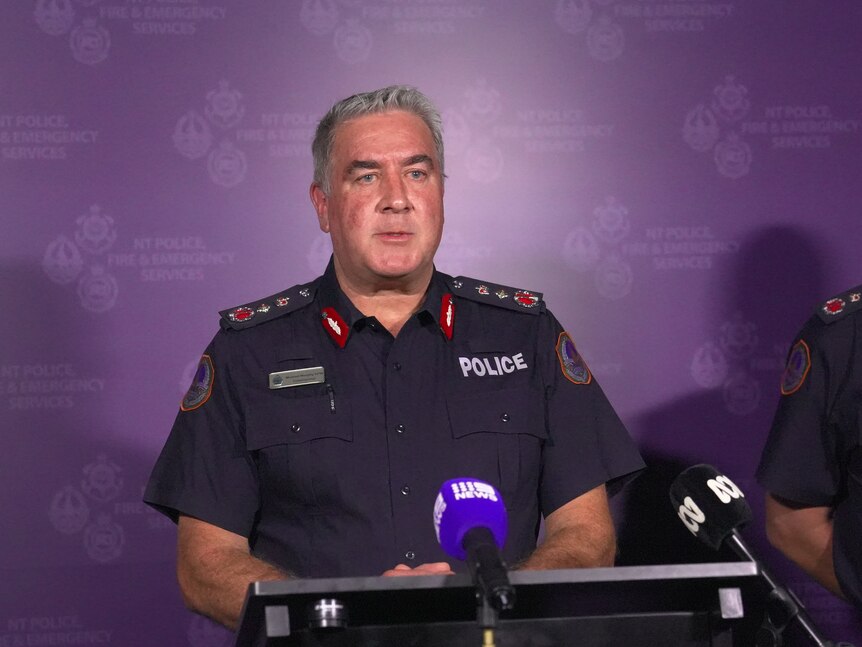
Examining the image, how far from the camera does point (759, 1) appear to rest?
340cm

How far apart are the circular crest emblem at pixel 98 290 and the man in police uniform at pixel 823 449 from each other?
1.75m

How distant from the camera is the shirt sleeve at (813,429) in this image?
7.87 ft

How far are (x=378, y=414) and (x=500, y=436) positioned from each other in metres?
0.24

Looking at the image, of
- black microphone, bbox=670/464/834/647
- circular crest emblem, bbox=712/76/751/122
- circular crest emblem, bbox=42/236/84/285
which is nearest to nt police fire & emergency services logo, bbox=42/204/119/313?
circular crest emblem, bbox=42/236/84/285

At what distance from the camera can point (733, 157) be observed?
337 cm

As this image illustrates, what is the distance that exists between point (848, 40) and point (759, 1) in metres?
0.28

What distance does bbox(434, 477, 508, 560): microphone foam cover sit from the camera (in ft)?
4.11

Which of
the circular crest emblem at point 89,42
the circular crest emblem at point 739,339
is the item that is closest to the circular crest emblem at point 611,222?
the circular crest emblem at point 739,339

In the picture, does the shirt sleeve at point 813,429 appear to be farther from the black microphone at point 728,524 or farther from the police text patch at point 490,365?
the black microphone at point 728,524

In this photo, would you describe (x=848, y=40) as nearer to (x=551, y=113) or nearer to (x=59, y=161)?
(x=551, y=113)

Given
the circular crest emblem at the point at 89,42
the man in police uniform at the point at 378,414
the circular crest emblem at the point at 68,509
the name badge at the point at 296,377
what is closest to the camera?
the man in police uniform at the point at 378,414

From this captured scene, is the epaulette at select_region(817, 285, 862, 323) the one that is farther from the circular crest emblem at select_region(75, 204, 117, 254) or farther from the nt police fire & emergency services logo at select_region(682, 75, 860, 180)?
the circular crest emblem at select_region(75, 204, 117, 254)

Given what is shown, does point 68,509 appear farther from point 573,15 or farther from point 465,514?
point 465,514

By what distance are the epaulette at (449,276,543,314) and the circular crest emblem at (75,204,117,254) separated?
1124 mm
